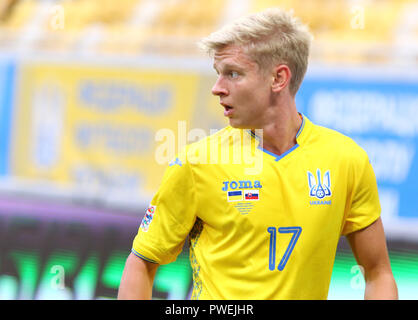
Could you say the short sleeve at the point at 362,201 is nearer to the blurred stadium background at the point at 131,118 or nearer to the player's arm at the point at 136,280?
A: the player's arm at the point at 136,280

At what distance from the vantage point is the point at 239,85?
1808 millimetres

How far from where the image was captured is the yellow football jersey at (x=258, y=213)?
179cm

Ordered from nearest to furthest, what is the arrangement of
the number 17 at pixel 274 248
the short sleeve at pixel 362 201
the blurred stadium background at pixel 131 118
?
the number 17 at pixel 274 248, the short sleeve at pixel 362 201, the blurred stadium background at pixel 131 118

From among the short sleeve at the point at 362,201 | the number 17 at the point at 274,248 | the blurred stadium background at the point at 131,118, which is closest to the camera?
the number 17 at the point at 274,248

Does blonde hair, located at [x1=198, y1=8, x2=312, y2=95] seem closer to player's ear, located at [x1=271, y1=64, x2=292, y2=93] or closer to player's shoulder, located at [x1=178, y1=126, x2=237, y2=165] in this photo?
player's ear, located at [x1=271, y1=64, x2=292, y2=93]

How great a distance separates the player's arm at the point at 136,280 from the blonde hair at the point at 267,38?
656 millimetres

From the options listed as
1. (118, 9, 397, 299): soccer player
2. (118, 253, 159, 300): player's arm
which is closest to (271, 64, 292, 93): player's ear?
(118, 9, 397, 299): soccer player

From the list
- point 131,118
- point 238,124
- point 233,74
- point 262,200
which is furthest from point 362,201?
point 131,118

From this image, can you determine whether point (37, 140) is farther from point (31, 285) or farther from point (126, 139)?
point (31, 285)

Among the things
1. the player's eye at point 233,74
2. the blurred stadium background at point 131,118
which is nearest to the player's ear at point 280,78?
the player's eye at point 233,74

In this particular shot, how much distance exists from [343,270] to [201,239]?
2.18m

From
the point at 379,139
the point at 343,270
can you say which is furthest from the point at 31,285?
the point at 379,139

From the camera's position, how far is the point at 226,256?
1799 millimetres

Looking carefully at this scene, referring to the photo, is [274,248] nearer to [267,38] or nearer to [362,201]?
[362,201]
